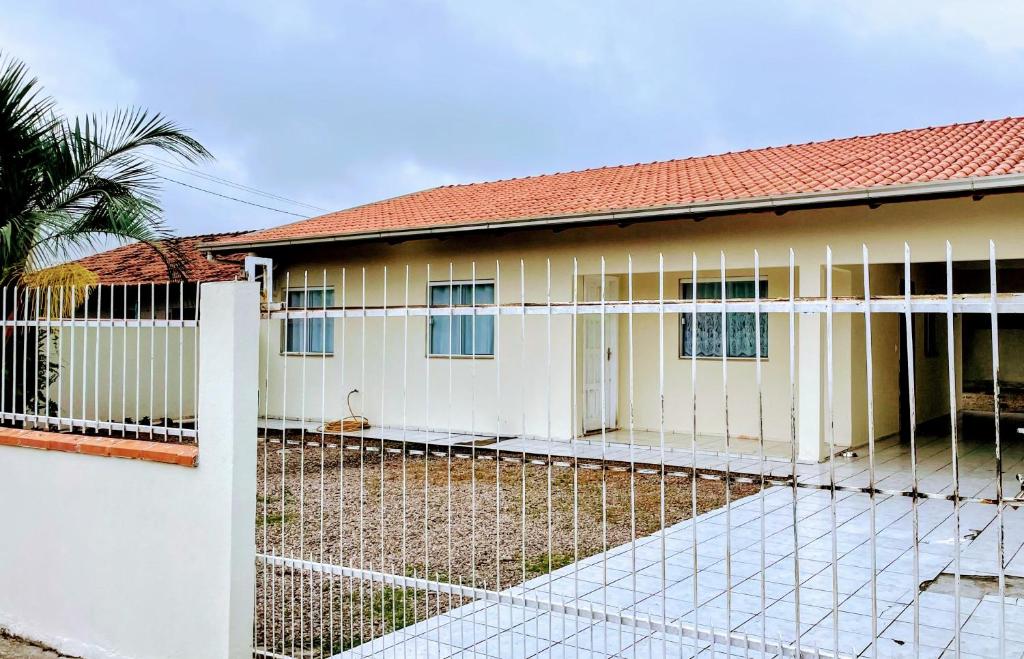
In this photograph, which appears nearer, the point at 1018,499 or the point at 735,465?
the point at 1018,499

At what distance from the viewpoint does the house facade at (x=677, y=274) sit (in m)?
9.20

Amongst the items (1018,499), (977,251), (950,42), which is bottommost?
(1018,499)

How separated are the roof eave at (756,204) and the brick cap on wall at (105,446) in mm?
6841

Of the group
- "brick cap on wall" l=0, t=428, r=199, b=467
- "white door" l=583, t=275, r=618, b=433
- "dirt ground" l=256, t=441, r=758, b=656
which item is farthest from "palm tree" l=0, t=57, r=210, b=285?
"white door" l=583, t=275, r=618, b=433

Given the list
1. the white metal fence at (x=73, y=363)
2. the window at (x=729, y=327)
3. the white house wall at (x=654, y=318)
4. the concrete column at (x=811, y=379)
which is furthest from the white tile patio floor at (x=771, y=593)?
the window at (x=729, y=327)

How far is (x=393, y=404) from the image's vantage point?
13.1m

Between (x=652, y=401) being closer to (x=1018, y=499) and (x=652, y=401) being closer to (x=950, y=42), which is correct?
(x=1018, y=499)

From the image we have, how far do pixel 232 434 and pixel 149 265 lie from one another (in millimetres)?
12366

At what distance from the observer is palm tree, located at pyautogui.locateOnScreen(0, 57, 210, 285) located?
6254 millimetres

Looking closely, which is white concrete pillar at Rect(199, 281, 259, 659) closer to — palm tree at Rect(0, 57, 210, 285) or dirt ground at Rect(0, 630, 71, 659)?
dirt ground at Rect(0, 630, 71, 659)

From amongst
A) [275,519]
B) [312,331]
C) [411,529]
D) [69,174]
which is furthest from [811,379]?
[312,331]

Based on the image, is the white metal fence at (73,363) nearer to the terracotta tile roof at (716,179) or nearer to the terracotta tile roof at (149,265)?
the terracotta tile roof at (716,179)

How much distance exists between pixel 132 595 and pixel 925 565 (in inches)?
198

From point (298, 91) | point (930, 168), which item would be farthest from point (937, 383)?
point (298, 91)
